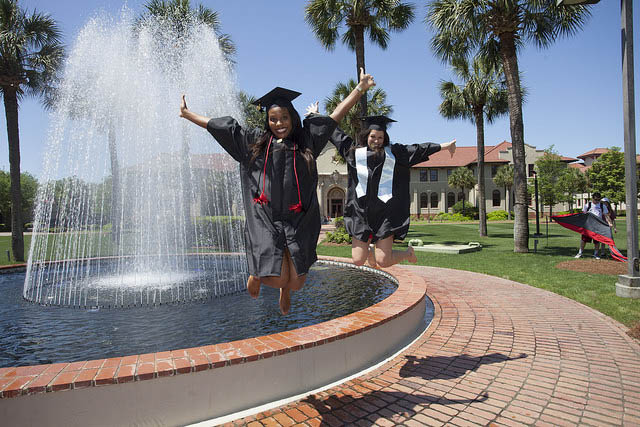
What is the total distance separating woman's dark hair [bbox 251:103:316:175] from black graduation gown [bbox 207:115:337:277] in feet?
0.11

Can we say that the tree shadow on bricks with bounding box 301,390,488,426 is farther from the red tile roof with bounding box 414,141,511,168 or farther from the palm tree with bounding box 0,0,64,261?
A: the red tile roof with bounding box 414,141,511,168

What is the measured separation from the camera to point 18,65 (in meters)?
14.5

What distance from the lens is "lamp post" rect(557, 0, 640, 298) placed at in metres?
7.19

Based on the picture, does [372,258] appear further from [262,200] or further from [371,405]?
[262,200]

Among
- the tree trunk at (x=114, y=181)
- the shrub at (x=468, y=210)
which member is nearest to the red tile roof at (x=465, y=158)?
the shrub at (x=468, y=210)

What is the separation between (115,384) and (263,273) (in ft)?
4.59

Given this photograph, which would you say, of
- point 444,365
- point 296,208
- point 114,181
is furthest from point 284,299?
point 114,181

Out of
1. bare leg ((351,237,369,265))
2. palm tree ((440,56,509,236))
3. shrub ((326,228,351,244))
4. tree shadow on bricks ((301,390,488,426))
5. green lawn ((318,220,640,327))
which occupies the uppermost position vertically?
palm tree ((440,56,509,236))

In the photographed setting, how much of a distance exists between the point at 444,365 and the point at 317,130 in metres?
2.92

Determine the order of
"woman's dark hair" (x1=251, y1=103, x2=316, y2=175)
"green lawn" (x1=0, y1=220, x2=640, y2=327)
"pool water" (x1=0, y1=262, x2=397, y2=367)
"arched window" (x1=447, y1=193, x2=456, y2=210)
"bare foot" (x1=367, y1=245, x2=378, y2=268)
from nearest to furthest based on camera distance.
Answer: "woman's dark hair" (x1=251, y1=103, x2=316, y2=175)
"bare foot" (x1=367, y1=245, x2=378, y2=268)
"pool water" (x1=0, y1=262, x2=397, y2=367)
"green lawn" (x1=0, y1=220, x2=640, y2=327)
"arched window" (x1=447, y1=193, x2=456, y2=210)

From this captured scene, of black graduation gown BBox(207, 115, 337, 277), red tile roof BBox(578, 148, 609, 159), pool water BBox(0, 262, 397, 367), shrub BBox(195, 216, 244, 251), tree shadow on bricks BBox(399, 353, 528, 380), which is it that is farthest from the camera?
red tile roof BBox(578, 148, 609, 159)

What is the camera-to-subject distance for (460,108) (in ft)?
72.3

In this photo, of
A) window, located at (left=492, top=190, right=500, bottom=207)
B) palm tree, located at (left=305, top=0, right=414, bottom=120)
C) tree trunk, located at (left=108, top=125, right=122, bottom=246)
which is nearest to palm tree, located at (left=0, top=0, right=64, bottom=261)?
tree trunk, located at (left=108, top=125, right=122, bottom=246)

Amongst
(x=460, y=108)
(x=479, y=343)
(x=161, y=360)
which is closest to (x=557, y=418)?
(x=479, y=343)
